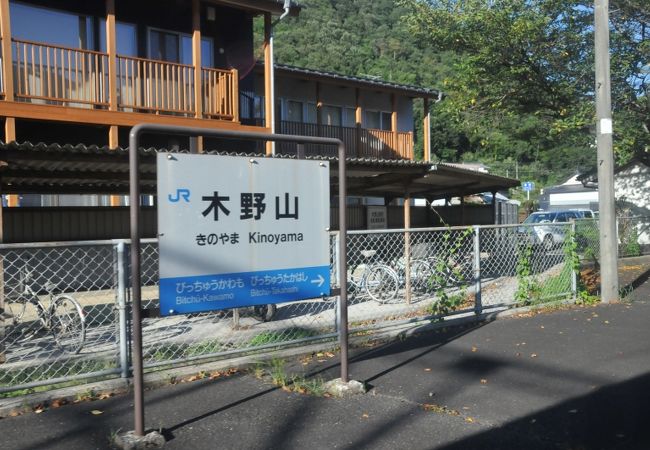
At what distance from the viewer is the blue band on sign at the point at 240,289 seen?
4.01 metres

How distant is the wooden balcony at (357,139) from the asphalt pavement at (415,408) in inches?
507

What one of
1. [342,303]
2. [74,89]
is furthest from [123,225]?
[342,303]

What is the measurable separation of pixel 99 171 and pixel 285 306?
3301 mm

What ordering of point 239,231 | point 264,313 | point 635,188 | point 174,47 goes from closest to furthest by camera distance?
point 239,231 → point 264,313 → point 174,47 → point 635,188

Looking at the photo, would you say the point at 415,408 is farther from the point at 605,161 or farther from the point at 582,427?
the point at 605,161

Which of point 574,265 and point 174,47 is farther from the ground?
point 174,47

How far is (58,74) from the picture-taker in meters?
11.8

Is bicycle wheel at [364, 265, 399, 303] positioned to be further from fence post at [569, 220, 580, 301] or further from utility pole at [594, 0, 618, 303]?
utility pole at [594, 0, 618, 303]

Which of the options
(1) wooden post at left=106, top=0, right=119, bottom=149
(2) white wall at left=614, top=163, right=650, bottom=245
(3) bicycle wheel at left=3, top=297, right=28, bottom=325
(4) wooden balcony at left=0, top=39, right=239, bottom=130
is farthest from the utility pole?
(2) white wall at left=614, top=163, right=650, bottom=245

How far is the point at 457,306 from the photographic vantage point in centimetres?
773

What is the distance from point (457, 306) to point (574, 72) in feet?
33.3

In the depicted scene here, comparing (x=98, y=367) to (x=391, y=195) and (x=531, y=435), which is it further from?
(x=391, y=195)

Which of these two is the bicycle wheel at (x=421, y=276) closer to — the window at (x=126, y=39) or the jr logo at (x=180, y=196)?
the jr logo at (x=180, y=196)

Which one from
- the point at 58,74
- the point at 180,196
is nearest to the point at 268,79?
the point at 58,74
